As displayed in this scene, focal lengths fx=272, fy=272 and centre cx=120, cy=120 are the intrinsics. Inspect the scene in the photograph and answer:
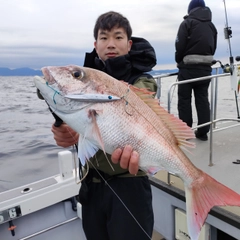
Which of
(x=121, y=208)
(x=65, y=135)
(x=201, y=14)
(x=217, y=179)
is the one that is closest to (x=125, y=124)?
(x=65, y=135)

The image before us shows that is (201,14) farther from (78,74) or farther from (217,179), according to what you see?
(78,74)

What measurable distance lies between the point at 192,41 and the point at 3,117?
10736 mm

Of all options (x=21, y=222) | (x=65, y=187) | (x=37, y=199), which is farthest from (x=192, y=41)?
(x=21, y=222)

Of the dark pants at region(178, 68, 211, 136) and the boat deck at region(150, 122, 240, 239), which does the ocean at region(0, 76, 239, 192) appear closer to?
the dark pants at region(178, 68, 211, 136)

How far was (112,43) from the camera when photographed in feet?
6.63

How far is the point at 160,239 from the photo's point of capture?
3264 millimetres

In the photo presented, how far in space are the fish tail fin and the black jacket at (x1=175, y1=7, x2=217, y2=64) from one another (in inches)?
127

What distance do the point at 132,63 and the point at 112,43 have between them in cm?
21

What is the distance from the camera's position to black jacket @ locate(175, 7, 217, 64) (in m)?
4.29

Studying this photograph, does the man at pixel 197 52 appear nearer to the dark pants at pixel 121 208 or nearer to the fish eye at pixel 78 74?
the dark pants at pixel 121 208

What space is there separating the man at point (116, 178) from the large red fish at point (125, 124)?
0.33 m

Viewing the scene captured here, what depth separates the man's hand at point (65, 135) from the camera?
5.76 ft

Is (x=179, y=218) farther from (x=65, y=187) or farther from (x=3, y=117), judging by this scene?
(x=3, y=117)

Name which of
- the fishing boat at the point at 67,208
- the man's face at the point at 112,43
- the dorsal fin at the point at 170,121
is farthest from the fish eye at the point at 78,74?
the fishing boat at the point at 67,208
